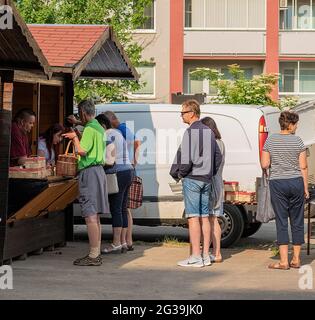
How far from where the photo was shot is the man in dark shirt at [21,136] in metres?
12.0

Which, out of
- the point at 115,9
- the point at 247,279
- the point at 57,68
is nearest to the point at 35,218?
the point at 57,68

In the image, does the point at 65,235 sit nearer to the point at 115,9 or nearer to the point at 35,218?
the point at 35,218

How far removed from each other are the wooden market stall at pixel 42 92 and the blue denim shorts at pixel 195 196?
157cm

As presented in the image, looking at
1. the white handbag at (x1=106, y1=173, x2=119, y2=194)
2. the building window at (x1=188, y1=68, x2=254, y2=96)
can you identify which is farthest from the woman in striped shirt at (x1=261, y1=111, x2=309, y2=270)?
the building window at (x1=188, y1=68, x2=254, y2=96)

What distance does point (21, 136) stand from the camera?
1225cm

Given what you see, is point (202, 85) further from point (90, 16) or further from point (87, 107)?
point (87, 107)

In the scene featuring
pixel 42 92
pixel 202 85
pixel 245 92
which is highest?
pixel 202 85

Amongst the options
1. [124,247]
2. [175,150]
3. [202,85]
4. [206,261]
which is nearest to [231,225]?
[175,150]

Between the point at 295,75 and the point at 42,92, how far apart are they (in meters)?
31.1

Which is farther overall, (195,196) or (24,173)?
(195,196)

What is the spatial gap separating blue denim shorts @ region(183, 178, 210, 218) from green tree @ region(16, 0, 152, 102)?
14026 millimetres

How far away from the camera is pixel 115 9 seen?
28594 millimetres

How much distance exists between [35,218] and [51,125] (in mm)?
1947

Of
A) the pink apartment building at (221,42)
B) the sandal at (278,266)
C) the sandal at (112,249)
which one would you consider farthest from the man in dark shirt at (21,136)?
the pink apartment building at (221,42)
